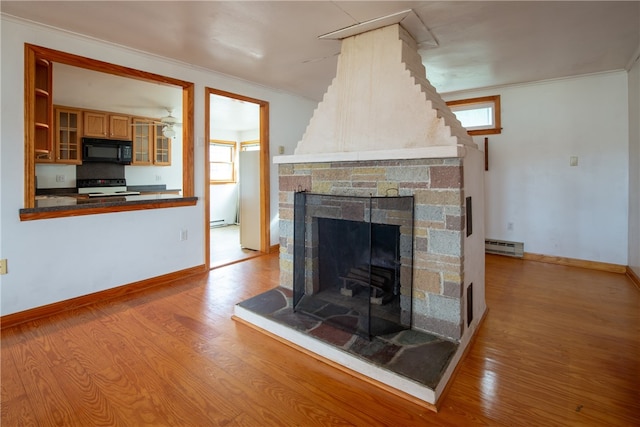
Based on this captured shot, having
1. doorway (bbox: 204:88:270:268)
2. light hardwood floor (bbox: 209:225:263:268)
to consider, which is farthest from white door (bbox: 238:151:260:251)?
light hardwood floor (bbox: 209:225:263:268)

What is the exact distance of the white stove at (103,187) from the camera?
529 centimetres

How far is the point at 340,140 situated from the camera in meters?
2.35

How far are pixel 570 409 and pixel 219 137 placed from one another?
23.5ft

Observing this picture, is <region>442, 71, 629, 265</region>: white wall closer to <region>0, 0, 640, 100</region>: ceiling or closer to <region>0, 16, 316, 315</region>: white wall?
<region>0, 0, 640, 100</region>: ceiling

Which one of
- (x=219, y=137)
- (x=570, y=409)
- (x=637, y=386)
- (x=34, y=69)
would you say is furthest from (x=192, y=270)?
(x=219, y=137)

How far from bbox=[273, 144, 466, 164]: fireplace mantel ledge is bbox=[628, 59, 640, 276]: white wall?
8.65 ft

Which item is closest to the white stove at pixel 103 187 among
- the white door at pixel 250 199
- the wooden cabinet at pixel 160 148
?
the wooden cabinet at pixel 160 148

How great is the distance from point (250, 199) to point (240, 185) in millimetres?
320

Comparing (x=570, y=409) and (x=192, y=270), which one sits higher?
(x=192, y=270)

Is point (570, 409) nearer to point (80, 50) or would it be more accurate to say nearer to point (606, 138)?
point (606, 138)

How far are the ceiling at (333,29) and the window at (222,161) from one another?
3824 millimetres

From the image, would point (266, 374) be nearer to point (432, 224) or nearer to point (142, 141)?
point (432, 224)

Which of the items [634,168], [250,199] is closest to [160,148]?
[250,199]

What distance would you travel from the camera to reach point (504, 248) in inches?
168
